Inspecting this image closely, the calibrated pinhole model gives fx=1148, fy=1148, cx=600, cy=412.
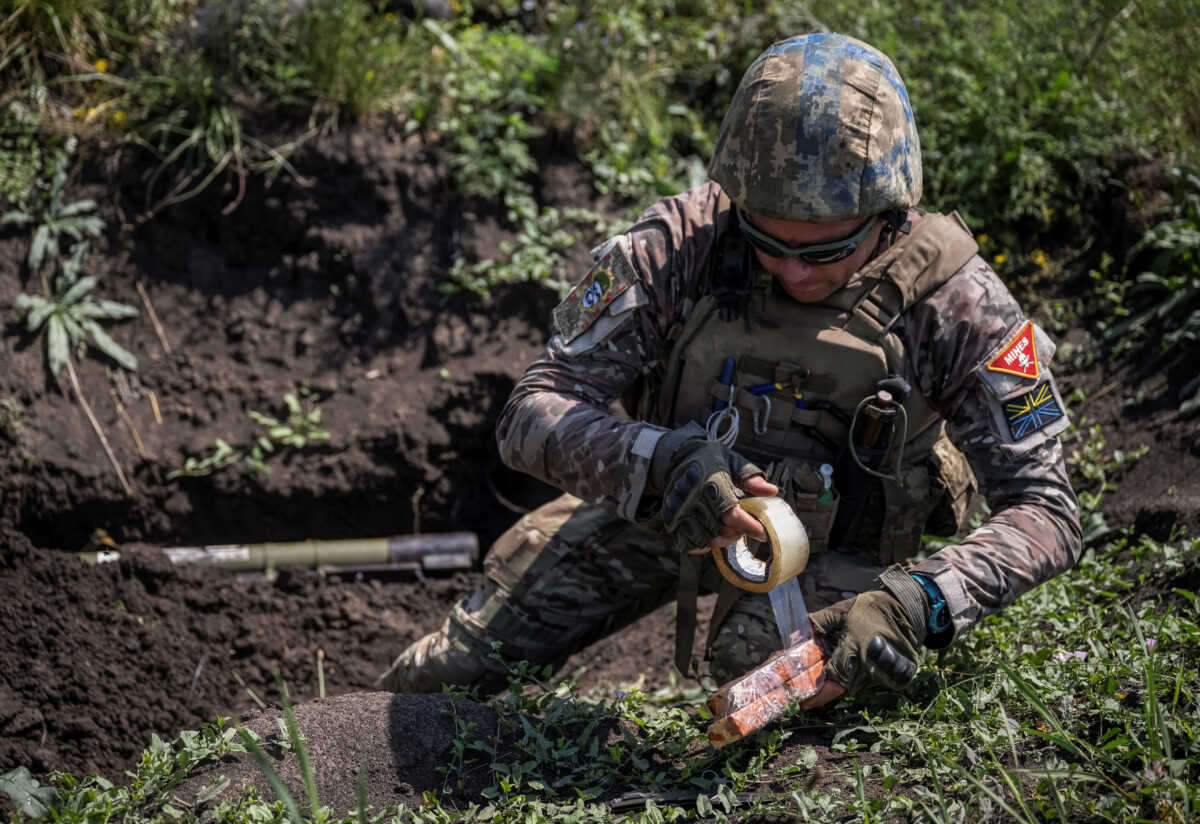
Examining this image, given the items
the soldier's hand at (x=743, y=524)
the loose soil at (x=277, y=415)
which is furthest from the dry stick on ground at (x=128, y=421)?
the soldier's hand at (x=743, y=524)

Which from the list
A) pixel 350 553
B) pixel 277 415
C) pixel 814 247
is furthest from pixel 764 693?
pixel 277 415

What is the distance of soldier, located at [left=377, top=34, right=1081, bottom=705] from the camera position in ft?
9.68

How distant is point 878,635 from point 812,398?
78cm

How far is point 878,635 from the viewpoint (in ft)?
9.08

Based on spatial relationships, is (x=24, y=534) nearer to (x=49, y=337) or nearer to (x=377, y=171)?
(x=49, y=337)

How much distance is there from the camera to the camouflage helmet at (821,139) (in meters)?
2.95

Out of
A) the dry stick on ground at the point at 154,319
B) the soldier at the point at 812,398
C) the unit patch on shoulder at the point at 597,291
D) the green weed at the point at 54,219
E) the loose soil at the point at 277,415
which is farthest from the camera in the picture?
the dry stick on ground at the point at 154,319

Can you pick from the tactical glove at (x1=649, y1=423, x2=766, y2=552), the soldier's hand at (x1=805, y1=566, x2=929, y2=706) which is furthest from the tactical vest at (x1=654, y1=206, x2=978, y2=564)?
the soldier's hand at (x1=805, y1=566, x2=929, y2=706)

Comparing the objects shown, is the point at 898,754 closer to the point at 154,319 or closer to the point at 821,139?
the point at 821,139

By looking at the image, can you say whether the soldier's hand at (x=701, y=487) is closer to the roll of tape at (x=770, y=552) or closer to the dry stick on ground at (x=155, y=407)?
the roll of tape at (x=770, y=552)

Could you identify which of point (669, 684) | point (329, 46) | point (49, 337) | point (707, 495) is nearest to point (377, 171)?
point (329, 46)

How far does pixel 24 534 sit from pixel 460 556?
1.76m

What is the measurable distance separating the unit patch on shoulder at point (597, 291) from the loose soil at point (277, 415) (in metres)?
1.68

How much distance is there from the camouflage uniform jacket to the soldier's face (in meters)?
0.22
